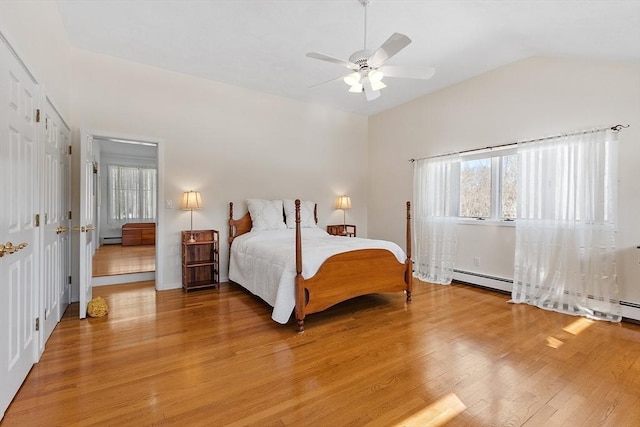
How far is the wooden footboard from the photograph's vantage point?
277 centimetres

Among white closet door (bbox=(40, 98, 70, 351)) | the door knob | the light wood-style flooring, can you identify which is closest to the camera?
the door knob

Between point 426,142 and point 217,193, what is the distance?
11.1 feet

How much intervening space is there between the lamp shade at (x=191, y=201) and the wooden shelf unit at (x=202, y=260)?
1.27ft

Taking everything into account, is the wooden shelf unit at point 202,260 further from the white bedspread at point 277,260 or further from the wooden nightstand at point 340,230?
the wooden nightstand at point 340,230

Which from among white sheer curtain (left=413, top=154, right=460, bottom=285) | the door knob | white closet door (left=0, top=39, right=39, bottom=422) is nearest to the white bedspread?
white sheer curtain (left=413, top=154, right=460, bottom=285)

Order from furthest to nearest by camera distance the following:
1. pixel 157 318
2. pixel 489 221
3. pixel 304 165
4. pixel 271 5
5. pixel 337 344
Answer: pixel 304 165, pixel 489 221, pixel 157 318, pixel 271 5, pixel 337 344

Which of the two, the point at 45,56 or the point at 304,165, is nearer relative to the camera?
the point at 45,56

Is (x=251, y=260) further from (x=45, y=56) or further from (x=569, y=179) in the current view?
(x=569, y=179)

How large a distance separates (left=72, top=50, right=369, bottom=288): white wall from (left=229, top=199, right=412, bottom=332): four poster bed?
100 cm

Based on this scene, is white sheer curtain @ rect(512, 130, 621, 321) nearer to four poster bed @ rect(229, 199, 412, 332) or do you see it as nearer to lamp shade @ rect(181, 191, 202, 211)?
four poster bed @ rect(229, 199, 412, 332)

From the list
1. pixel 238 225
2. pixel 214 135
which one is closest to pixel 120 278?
pixel 238 225

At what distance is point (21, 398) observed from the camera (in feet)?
5.77

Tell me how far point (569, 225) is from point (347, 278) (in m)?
2.48

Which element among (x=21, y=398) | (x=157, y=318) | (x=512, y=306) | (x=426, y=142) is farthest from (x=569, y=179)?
(x=21, y=398)
